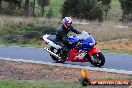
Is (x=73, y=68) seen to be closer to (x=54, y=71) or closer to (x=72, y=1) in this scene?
(x=54, y=71)

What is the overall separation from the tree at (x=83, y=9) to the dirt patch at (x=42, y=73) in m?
45.0

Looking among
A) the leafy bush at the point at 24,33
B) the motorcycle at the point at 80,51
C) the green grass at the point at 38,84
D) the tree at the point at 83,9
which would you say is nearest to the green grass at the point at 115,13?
the tree at the point at 83,9

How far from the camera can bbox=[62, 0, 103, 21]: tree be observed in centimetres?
5972

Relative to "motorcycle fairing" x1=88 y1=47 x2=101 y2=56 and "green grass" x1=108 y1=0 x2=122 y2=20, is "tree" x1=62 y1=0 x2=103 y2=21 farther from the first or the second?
"motorcycle fairing" x1=88 y1=47 x2=101 y2=56

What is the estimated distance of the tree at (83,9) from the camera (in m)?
59.7

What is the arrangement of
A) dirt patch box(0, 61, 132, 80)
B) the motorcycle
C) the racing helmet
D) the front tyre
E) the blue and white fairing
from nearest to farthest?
dirt patch box(0, 61, 132, 80) < the front tyre < the motorcycle < the blue and white fairing < the racing helmet

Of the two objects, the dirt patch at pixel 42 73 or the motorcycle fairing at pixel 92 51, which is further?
the motorcycle fairing at pixel 92 51

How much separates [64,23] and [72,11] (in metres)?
44.9

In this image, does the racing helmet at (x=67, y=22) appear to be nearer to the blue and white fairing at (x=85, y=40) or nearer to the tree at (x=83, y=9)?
the blue and white fairing at (x=85, y=40)

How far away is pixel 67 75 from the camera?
12703 millimetres

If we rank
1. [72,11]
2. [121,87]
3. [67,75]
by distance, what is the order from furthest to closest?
[72,11]
[67,75]
[121,87]

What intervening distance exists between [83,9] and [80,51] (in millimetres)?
44715

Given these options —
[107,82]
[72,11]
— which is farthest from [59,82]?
[72,11]

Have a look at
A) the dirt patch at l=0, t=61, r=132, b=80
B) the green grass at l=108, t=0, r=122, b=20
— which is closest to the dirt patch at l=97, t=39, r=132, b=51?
the dirt patch at l=0, t=61, r=132, b=80
